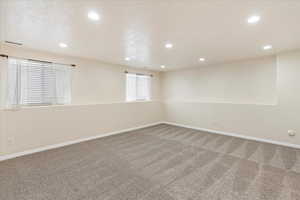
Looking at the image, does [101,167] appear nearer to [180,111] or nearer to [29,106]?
[29,106]

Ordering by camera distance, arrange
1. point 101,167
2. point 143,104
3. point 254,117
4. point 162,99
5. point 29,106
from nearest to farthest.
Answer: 1. point 101,167
2. point 29,106
3. point 254,117
4. point 143,104
5. point 162,99

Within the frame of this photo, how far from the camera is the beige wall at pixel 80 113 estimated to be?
2.91 m

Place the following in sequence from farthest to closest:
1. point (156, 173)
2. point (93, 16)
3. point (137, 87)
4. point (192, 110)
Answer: point (137, 87), point (192, 110), point (156, 173), point (93, 16)

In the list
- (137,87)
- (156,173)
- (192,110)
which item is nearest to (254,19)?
(156,173)

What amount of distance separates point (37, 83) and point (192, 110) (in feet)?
16.1

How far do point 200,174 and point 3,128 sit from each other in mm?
3936

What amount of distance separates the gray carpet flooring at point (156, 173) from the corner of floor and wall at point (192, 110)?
412 millimetres

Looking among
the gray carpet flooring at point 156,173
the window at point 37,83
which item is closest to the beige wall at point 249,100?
the gray carpet flooring at point 156,173

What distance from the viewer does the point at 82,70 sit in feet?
13.3

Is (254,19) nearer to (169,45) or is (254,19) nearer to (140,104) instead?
(169,45)

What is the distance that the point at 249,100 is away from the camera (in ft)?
13.8

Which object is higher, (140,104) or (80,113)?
(140,104)

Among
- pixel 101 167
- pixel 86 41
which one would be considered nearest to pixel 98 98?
pixel 86 41

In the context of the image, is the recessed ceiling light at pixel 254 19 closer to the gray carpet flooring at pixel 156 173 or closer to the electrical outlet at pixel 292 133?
the gray carpet flooring at pixel 156 173
